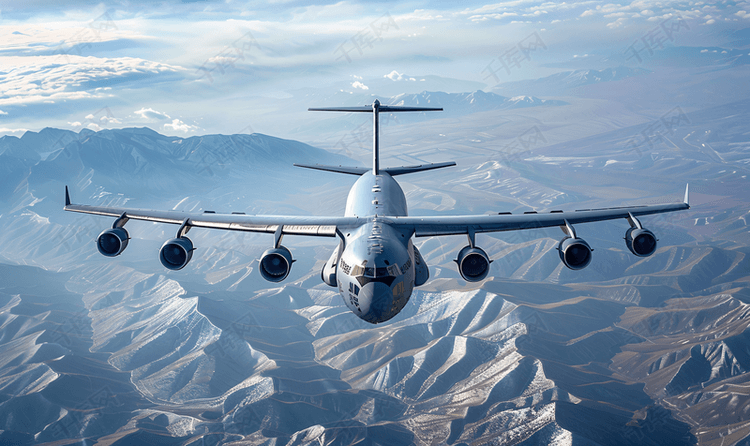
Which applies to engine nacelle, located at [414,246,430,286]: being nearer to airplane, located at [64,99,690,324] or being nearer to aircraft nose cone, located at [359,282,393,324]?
airplane, located at [64,99,690,324]

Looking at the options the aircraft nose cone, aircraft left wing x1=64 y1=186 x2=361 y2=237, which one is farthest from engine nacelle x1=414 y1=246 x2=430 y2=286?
the aircraft nose cone

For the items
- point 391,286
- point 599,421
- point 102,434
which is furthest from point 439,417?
point 391,286

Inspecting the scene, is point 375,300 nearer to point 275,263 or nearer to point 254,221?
point 275,263

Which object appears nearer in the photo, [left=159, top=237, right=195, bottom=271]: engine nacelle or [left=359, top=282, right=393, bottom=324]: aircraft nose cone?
[left=359, top=282, right=393, bottom=324]: aircraft nose cone

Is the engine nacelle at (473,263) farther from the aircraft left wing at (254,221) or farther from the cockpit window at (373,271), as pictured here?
the aircraft left wing at (254,221)

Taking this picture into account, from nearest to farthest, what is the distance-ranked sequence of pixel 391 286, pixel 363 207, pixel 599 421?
pixel 391 286
pixel 363 207
pixel 599 421

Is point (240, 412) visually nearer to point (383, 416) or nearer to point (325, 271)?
point (383, 416)

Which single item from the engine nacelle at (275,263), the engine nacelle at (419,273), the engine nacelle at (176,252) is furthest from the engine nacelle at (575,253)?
the engine nacelle at (176,252)
